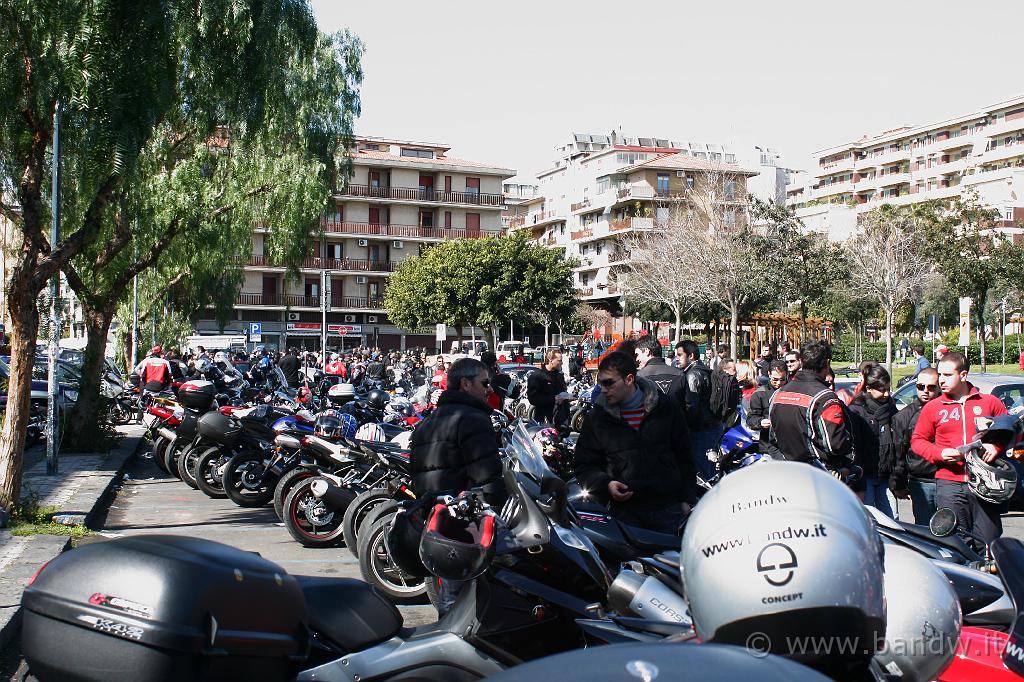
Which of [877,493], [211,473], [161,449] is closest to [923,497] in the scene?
[877,493]

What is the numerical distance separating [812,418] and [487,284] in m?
58.9

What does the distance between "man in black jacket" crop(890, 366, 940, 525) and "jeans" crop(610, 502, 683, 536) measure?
2.70 meters

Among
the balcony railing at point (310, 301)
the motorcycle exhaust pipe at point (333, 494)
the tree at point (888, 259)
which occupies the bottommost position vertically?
the motorcycle exhaust pipe at point (333, 494)

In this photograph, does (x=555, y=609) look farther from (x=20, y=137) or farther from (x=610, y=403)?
(x=20, y=137)

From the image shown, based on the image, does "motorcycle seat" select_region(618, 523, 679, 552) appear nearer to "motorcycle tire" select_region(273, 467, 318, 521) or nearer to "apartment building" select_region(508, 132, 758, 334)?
"motorcycle tire" select_region(273, 467, 318, 521)

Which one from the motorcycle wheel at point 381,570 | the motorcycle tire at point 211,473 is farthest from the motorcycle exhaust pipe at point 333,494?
the motorcycle tire at point 211,473

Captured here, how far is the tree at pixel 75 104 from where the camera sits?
29.7 ft

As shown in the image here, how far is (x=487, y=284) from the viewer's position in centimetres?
6550

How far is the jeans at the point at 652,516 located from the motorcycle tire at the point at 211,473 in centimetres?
702

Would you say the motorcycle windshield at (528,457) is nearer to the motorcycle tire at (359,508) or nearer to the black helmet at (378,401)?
the motorcycle tire at (359,508)

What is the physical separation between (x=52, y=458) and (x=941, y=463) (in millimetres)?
10139

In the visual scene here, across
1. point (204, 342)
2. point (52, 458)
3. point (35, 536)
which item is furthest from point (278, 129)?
point (204, 342)

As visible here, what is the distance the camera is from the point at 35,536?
28.2 feet

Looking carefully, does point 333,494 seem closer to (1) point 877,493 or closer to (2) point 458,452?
(2) point 458,452
